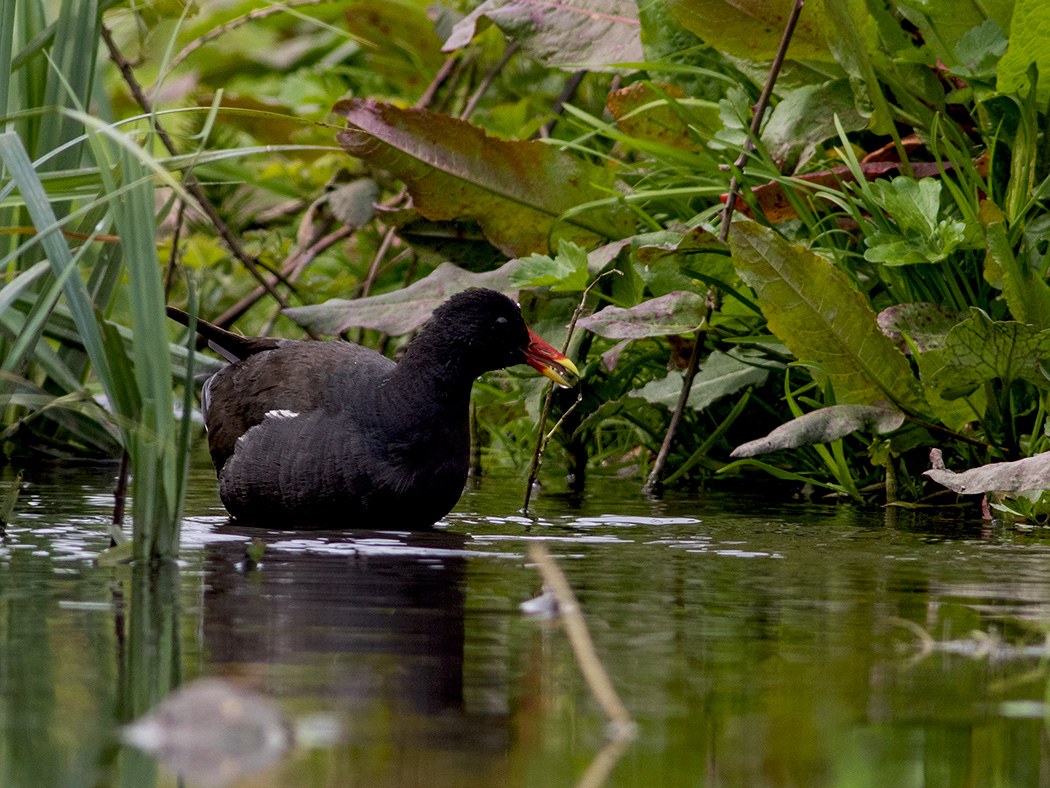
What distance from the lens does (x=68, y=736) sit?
176cm

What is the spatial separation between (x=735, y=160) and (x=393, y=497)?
1.68m

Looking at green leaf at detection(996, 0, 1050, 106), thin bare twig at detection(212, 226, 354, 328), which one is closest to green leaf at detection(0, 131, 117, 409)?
green leaf at detection(996, 0, 1050, 106)

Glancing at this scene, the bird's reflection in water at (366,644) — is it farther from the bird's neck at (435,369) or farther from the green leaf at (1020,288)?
the green leaf at (1020,288)

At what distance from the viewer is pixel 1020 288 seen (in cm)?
399

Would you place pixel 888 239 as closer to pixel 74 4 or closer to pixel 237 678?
pixel 74 4

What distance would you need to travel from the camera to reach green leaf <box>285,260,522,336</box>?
16.2ft

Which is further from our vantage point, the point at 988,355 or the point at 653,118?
the point at 653,118

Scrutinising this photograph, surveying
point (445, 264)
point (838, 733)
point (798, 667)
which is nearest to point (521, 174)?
point (445, 264)

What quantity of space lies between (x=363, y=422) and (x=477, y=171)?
1.27m

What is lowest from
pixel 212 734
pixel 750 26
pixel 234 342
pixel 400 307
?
pixel 212 734

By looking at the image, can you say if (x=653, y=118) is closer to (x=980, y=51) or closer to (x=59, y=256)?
(x=980, y=51)

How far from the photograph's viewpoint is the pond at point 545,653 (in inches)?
66.8

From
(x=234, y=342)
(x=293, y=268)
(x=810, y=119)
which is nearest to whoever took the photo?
(x=810, y=119)

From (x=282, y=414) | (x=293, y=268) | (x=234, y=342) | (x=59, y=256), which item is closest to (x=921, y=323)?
(x=282, y=414)
